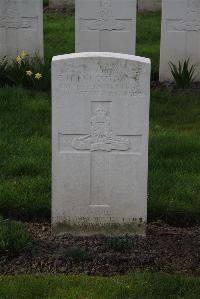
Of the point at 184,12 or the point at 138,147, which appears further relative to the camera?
the point at 184,12

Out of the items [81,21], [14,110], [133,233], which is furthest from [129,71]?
[81,21]

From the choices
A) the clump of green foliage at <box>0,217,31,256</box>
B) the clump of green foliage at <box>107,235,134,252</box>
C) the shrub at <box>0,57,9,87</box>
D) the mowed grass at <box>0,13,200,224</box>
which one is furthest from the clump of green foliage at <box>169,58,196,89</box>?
the clump of green foliage at <box>0,217,31,256</box>

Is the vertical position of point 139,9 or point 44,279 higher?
point 139,9

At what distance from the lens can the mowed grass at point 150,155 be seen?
227 inches

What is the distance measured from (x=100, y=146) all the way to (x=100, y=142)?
3cm

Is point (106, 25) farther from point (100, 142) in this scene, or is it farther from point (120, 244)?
point (120, 244)

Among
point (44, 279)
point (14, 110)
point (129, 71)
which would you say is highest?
point (129, 71)

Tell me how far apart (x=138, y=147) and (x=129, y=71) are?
0.56 metres

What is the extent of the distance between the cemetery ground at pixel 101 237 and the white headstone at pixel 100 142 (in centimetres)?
20

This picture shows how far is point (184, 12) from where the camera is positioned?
10.4 m

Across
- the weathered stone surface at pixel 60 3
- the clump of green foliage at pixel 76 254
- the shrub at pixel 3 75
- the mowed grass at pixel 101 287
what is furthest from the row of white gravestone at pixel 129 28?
the weathered stone surface at pixel 60 3

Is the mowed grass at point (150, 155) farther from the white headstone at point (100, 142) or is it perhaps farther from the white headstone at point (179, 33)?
the white headstone at point (179, 33)

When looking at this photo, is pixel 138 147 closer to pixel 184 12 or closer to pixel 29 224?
pixel 29 224

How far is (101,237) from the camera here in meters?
5.31
